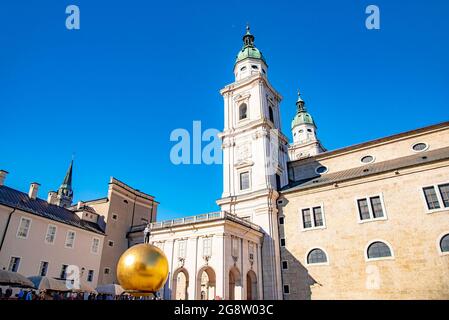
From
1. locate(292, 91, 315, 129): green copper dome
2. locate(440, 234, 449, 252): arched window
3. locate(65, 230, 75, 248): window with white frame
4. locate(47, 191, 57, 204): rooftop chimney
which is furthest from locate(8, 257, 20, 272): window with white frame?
locate(292, 91, 315, 129): green copper dome

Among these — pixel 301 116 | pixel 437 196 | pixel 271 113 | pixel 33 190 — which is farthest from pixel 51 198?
pixel 301 116

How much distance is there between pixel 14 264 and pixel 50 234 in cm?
432

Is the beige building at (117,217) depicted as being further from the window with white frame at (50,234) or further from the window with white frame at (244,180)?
the window with white frame at (244,180)

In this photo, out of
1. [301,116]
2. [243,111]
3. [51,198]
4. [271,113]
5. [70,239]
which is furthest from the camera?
[301,116]

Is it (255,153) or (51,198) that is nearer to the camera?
(255,153)

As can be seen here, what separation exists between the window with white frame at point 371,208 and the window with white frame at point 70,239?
3130 centimetres

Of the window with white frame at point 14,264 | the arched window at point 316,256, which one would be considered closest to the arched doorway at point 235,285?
the arched window at point 316,256

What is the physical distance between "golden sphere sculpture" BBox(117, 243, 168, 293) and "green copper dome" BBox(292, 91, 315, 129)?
2315 inches

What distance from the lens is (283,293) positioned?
29.0 metres

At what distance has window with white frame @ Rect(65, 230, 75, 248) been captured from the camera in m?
31.6

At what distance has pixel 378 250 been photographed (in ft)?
83.8

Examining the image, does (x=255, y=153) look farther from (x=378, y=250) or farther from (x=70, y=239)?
(x=70, y=239)
